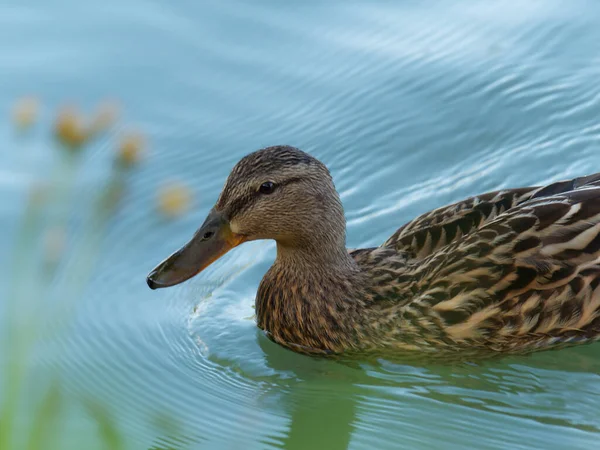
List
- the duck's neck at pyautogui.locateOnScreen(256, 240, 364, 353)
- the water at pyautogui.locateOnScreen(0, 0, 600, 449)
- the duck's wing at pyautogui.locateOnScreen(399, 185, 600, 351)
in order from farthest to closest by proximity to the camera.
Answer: the duck's neck at pyautogui.locateOnScreen(256, 240, 364, 353)
the duck's wing at pyautogui.locateOnScreen(399, 185, 600, 351)
the water at pyautogui.locateOnScreen(0, 0, 600, 449)

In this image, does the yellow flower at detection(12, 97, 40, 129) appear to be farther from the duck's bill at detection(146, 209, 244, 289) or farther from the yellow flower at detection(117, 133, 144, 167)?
the duck's bill at detection(146, 209, 244, 289)

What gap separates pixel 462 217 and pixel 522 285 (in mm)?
597

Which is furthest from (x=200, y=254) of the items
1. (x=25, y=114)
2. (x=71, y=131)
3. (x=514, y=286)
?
(x=71, y=131)

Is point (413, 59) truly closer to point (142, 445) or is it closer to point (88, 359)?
point (88, 359)

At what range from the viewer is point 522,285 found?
6.23 m

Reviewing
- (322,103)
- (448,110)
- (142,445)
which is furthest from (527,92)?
(142,445)

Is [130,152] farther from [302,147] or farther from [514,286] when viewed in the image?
[302,147]

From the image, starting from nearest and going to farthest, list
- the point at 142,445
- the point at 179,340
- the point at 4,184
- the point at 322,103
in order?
the point at 142,445 → the point at 179,340 → the point at 4,184 → the point at 322,103

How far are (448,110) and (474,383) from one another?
310cm

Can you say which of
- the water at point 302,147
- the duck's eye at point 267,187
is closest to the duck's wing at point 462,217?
the water at point 302,147

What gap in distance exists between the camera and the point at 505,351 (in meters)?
6.27

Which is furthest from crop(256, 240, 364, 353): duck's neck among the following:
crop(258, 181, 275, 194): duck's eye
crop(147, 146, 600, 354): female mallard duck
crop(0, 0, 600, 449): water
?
crop(258, 181, 275, 194): duck's eye

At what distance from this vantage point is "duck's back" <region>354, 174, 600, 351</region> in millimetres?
6227

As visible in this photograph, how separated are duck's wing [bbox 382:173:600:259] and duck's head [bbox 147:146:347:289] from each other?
0.64 meters
